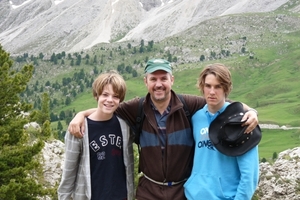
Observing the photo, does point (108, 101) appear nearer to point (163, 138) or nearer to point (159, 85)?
point (159, 85)

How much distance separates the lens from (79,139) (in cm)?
703

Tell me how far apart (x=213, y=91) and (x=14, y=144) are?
679 inches

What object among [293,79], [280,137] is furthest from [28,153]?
[293,79]

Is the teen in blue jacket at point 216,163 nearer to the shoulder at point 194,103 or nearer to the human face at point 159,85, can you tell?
the shoulder at point 194,103

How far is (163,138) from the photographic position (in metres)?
7.05

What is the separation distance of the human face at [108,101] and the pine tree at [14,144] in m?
12.8

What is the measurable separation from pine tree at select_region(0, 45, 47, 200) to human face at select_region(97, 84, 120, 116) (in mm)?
12816

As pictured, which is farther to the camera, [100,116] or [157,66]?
[100,116]

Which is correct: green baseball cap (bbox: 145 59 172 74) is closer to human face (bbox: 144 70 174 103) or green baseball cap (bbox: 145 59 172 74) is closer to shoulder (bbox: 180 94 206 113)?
human face (bbox: 144 70 174 103)

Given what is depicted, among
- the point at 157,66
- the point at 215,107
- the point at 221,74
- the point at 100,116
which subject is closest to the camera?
the point at 221,74

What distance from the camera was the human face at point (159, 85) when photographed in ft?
23.0

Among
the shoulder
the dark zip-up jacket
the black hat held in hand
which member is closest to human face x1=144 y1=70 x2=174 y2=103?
the dark zip-up jacket

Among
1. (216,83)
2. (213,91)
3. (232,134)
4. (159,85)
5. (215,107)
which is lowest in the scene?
(232,134)


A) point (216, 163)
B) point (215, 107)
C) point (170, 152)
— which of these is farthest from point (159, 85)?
point (216, 163)
